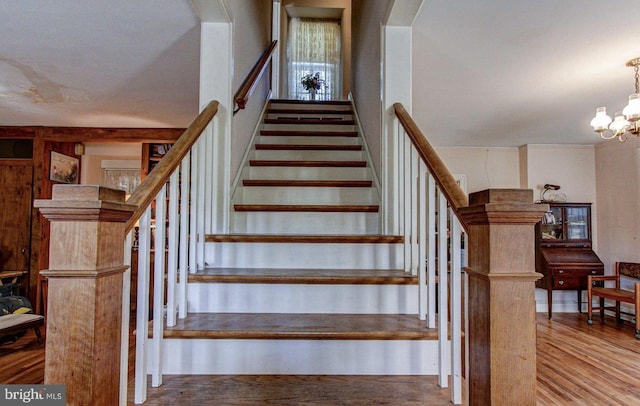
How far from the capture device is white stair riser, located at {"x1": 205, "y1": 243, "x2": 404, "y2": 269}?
1.96m

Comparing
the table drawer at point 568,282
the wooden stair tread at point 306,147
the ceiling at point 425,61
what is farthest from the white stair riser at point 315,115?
the table drawer at point 568,282

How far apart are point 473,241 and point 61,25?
2.70m

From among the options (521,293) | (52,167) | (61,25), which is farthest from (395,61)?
(52,167)

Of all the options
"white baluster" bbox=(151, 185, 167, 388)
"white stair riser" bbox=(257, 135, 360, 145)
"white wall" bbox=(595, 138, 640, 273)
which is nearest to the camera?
"white baluster" bbox=(151, 185, 167, 388)

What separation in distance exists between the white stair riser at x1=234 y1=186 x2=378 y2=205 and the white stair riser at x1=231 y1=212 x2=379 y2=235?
0.96 feet

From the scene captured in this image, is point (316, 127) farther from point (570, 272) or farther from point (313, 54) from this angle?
point (570, 272)

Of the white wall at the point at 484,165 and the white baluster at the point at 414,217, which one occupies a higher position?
the white wall at the point at 484,165

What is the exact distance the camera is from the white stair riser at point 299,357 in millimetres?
1423

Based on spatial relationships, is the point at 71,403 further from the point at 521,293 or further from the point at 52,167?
the point at 52,167

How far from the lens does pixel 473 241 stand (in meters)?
1.02

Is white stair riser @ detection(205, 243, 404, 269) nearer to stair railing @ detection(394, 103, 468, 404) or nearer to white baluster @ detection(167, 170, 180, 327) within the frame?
stair railing @ detection(394, 103, 468, 404)

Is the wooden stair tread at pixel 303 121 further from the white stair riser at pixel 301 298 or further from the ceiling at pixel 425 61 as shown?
the white stair riser at pixel 301 298

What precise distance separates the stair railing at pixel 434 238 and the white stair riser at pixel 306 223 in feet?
1.47

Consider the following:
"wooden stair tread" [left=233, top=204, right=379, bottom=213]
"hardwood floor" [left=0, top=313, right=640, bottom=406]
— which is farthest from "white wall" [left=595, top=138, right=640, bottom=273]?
"wooden stair tread" [left=233, top=204, right=379, bottom=213]
